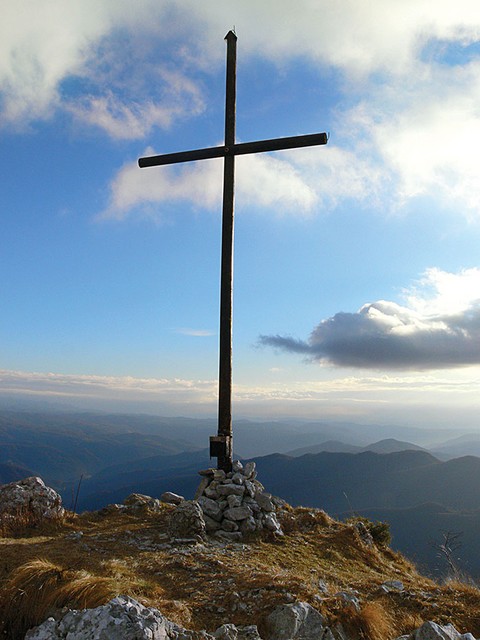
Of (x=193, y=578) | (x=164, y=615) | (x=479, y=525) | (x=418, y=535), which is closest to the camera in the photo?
(x=164, y=615)

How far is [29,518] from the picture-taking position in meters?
11.2

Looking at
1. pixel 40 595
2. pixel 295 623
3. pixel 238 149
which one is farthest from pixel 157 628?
pixel 238 149

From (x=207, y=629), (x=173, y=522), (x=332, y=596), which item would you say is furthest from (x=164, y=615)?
(x=173, y=522)

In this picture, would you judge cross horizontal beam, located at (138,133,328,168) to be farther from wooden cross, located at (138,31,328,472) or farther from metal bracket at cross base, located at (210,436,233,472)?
metal bracket at cross base, located at (210,436,233,472)

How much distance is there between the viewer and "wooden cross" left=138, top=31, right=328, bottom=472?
12617 mm

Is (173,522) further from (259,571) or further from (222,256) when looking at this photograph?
(222,256)

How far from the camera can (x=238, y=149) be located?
1370 centimetres

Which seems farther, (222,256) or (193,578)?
(222,256)

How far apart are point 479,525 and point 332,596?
646 feet

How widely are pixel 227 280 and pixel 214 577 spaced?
8.09 meters

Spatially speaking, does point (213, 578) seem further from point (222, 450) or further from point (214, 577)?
point (222, 450)

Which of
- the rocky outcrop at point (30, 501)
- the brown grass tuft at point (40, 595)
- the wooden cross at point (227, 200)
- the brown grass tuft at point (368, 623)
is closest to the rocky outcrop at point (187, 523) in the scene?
the wooden cross at point (227, 200)

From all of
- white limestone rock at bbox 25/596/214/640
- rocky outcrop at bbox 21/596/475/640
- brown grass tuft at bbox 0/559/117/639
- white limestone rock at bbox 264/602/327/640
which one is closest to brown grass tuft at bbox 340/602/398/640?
rocky outcrop at bbox 21/596/475/640

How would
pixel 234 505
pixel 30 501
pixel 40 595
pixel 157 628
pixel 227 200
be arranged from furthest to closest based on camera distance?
pixel 227 200, pixel 30 501, pixel 234 505, pixel 40 595, pixel 157 628
